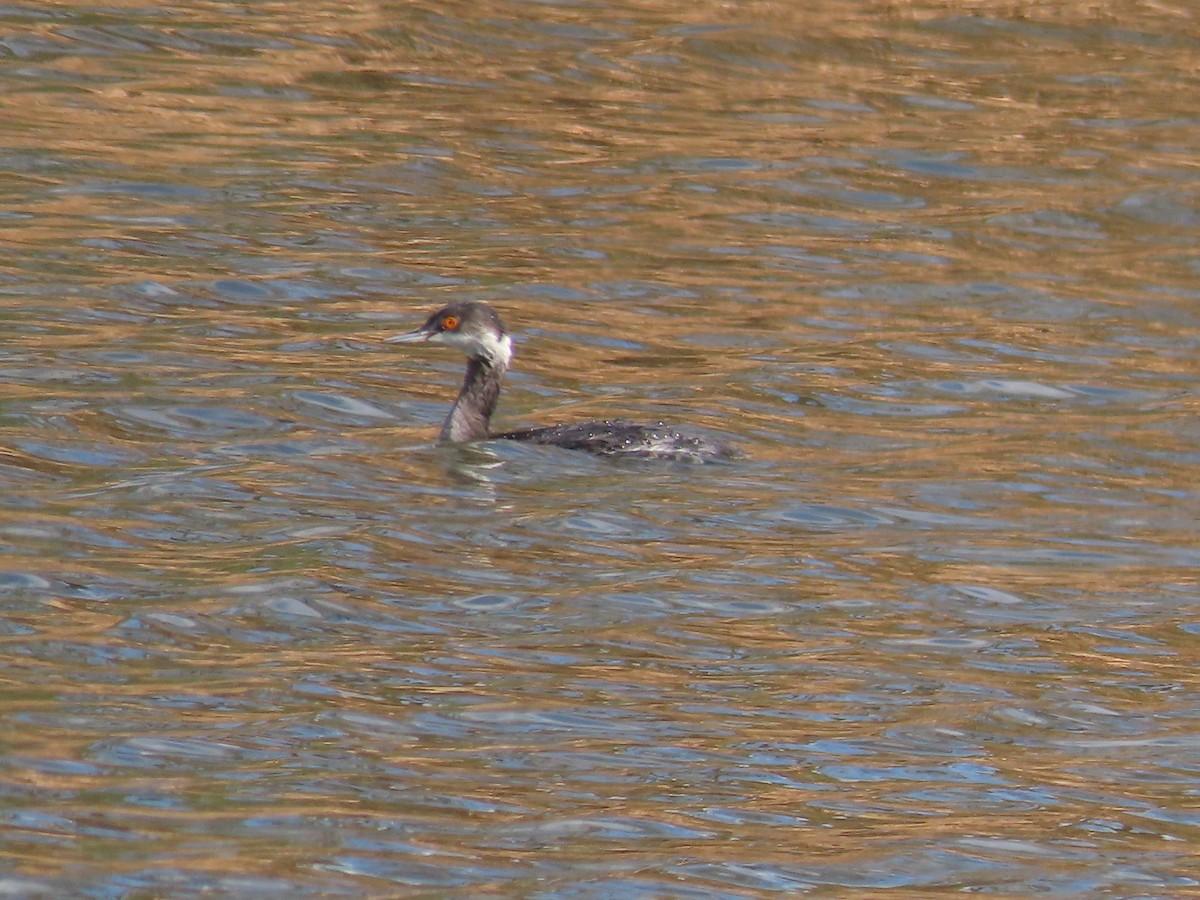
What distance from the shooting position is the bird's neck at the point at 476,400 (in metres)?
12.6

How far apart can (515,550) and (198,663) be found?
228 cm

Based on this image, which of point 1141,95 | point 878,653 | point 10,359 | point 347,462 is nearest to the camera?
point 878,653

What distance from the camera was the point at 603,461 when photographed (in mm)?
11852

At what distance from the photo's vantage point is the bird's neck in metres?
12.6

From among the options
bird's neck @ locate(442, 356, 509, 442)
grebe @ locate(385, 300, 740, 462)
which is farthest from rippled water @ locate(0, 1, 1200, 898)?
bird's neck @ locate(442, 356, 509, 442)

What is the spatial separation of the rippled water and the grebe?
0.15 metres

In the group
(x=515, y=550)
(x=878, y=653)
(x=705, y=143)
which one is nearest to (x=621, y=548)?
(x=515, y=550)

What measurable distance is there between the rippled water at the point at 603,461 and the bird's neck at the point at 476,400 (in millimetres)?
307

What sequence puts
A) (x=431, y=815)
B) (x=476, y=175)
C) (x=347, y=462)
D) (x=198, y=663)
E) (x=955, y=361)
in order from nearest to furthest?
(x=431, y=815) → (x=198, y=663) → (x=347, y=462) → (x=955, y=361) → (x=476, y=175)

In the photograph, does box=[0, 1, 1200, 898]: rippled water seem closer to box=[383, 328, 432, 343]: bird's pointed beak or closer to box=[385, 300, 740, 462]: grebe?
box=[385, 300, 740, 462]: grebe

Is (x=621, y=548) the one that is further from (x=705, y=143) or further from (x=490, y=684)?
(x=705, y=143)

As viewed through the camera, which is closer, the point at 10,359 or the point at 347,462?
the point at 347,462

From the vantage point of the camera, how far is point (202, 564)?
9617 mm

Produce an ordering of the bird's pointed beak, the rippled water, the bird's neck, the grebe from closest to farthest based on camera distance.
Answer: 1. the rippled water
2. the grebe
3. the bird's neck
4. the bird's pointed beak
